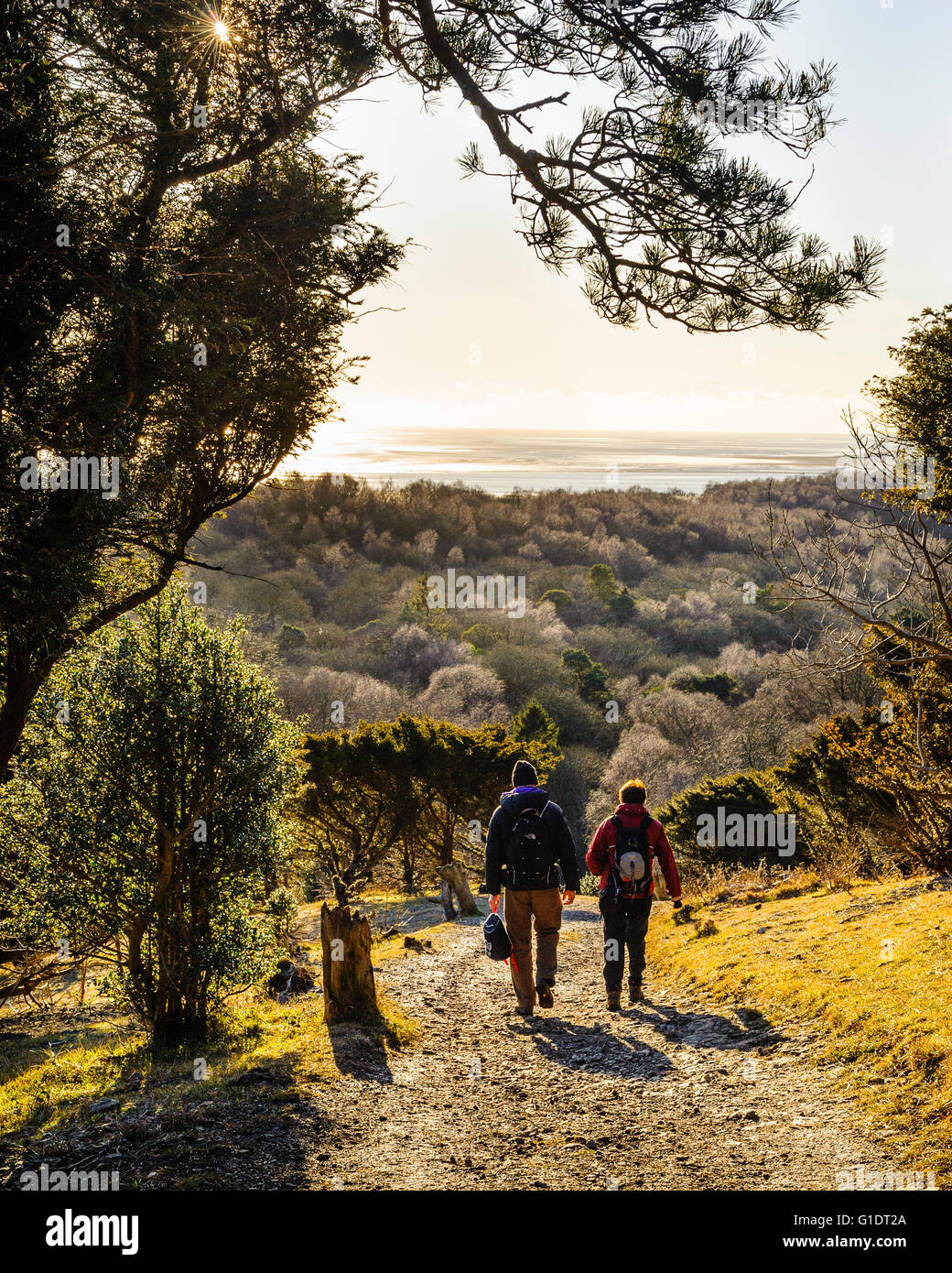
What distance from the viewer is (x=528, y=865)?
6.83m

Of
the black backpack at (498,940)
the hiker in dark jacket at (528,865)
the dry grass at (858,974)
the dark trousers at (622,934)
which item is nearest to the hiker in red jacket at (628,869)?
the dark trousers at (622,934)

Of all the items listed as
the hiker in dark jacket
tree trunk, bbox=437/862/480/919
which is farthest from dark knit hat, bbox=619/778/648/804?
tree trunk, bbox=437/862/480/919

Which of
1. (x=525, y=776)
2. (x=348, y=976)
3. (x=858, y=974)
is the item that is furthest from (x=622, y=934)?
(x=348, y=976)

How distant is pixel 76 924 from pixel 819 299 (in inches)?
341

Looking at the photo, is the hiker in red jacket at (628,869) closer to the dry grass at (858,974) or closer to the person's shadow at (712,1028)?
the person's shadow at (712,1028)

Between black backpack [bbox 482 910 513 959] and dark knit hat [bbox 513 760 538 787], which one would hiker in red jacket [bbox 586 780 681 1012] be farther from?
black backpack [bbox 482 910 513 959]

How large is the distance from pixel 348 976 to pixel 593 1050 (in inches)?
79.0

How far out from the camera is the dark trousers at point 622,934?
723 cm

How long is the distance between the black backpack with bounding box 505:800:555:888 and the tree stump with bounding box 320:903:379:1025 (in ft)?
4.29

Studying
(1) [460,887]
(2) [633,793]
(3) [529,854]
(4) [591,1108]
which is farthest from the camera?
(1) [460,887]

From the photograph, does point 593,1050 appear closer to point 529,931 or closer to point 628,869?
point 529,931

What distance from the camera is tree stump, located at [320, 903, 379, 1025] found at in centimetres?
704
